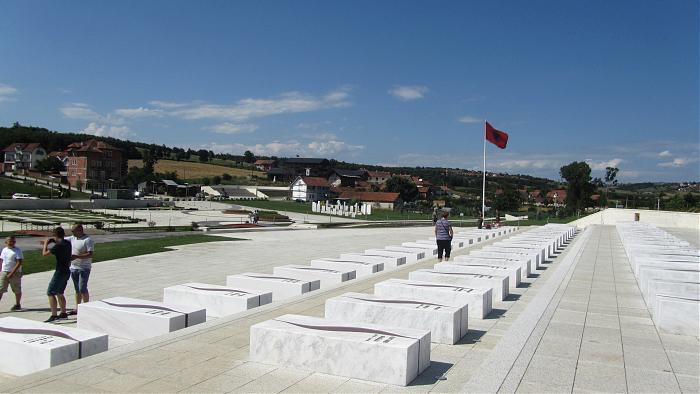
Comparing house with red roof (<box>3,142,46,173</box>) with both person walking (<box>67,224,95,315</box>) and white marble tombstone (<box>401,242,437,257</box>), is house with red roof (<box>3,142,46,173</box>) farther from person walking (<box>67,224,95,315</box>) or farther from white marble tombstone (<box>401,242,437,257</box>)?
person walking (<box>67,224,95,315</box>)

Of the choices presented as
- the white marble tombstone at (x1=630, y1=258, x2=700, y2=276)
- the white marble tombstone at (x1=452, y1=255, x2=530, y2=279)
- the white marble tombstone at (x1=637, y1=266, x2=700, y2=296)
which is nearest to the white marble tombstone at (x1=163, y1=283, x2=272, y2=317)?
the white marble tombstone at (x1=452, y1=255, x2=530, y2=279)

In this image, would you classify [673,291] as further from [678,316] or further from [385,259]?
[385,259]

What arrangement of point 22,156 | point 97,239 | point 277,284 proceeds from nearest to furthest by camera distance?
point 277,284
point 97,239
point 22,156

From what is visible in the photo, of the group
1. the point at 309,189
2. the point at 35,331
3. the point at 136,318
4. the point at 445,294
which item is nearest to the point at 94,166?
the point at 309,189

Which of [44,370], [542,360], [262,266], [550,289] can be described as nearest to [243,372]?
[44,370]

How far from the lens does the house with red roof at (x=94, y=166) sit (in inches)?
4486

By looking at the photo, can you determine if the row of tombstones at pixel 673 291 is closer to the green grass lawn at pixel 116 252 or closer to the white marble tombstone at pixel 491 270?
the white marble tombstone at pixel 491 270

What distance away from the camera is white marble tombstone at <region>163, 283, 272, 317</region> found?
32.3ft

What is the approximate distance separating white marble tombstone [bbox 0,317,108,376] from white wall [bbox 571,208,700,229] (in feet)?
159

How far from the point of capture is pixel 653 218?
49.8 meters

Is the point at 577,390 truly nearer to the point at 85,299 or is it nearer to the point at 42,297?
the point at 85,299

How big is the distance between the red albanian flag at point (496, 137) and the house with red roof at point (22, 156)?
392 ft

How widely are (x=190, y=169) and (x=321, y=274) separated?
134755 millimetres

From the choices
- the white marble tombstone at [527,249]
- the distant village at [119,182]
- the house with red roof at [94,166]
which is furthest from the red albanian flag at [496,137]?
the house with red roof at [94,166]
